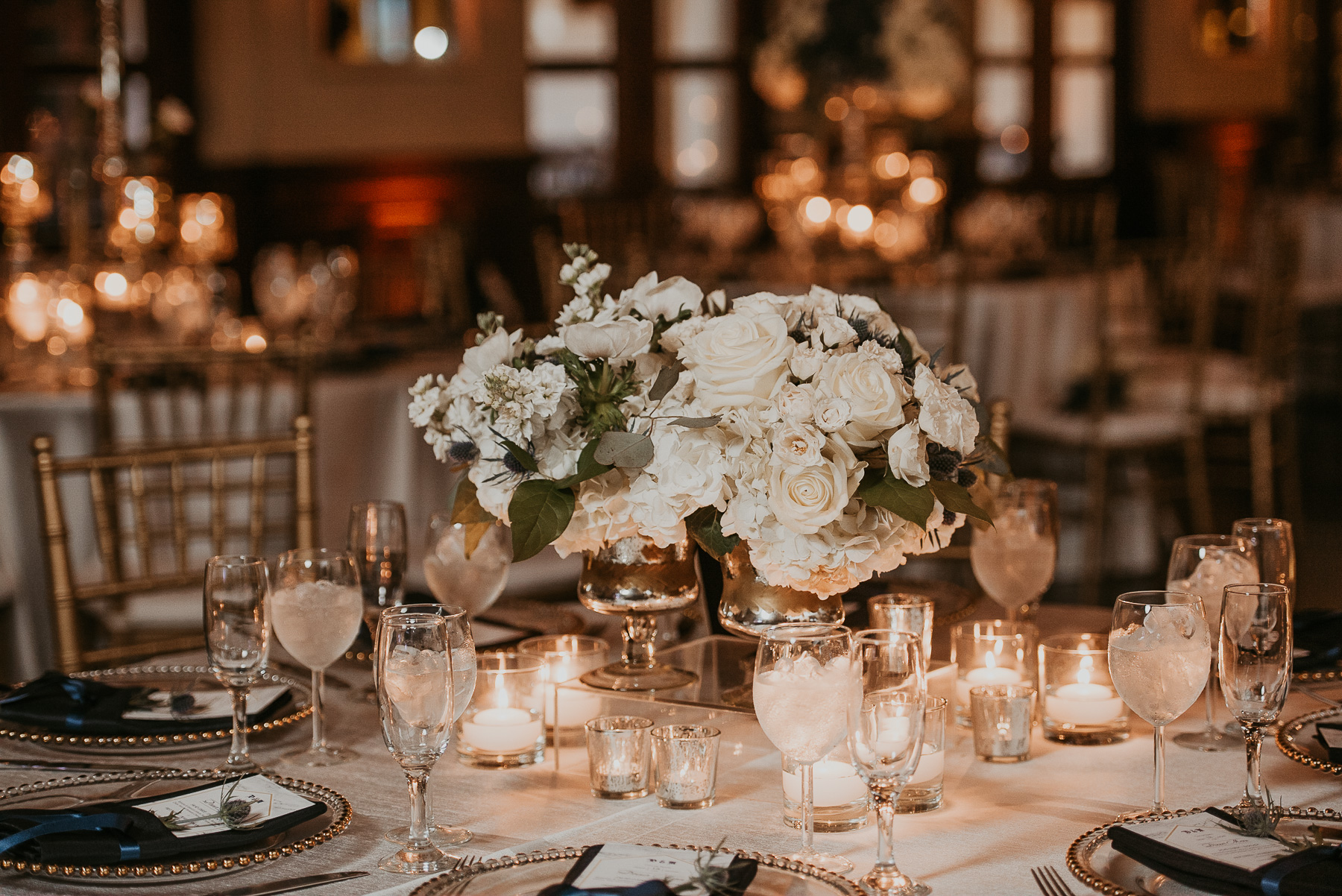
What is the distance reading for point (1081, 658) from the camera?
62.6 inches

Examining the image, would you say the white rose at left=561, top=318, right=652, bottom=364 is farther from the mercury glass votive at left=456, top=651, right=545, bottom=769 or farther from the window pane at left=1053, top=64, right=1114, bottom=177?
the window pane at left=1053, top=64, right=1114, bottom=177

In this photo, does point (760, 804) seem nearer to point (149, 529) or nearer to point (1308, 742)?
point (1308, 742)

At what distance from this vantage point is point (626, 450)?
1.43m

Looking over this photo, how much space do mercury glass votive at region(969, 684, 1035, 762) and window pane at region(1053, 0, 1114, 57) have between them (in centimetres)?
839

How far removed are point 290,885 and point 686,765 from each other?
0.36 meters

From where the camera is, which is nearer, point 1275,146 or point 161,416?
point 161,416

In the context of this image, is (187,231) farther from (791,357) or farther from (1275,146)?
(1275,146)

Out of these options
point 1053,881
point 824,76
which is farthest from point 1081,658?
point 824,76

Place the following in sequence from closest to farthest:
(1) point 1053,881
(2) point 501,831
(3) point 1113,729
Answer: (1) point 1053,881 → (2) point 501,831 → (3) point 1113,729

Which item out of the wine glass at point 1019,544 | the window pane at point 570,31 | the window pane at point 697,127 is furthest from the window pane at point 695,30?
the wine glass at point 1019,544

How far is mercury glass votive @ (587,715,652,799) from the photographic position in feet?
4.66

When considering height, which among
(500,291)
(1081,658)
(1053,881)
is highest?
(500,291)

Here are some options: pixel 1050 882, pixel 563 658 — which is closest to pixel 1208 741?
pixel 1050 882

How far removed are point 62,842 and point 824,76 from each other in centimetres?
565
